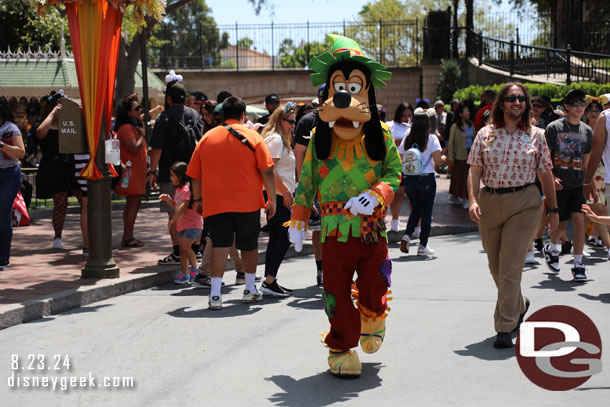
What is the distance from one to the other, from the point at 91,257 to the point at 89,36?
2240 millimetres

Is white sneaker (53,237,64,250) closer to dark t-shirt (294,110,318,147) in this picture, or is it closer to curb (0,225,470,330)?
curb (0,225,470,330)

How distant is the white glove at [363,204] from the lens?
572 centimetres

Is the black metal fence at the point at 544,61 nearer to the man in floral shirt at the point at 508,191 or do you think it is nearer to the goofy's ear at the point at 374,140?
the man in floral shirt at the point at 508,191

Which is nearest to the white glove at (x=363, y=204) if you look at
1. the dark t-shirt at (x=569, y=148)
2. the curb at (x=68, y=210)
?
the dark t-shirt at (x=569, y=148)

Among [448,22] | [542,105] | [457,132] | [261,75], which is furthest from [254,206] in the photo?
[261,75]

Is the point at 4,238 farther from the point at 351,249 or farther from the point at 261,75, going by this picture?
the point at 261,75

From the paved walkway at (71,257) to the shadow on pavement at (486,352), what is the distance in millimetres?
3759

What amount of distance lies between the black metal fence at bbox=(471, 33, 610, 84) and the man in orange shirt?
15079 mm

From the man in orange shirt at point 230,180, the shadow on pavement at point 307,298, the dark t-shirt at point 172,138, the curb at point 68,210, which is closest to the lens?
the man in orange shirt at point 230,180

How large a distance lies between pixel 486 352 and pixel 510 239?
853 mm

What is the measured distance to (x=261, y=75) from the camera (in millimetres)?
34125

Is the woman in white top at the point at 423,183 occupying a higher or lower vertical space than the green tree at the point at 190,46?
lower

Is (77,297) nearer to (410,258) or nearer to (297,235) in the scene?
(297,235)

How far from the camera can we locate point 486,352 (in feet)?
20.5
